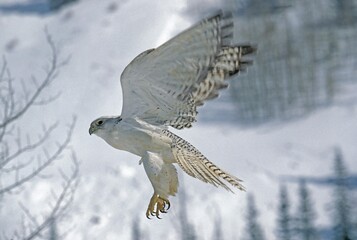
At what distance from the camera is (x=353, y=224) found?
1364cm

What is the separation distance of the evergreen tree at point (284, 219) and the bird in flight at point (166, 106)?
33.1 ft

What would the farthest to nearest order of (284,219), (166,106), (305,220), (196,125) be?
(196,125) < (284,219) < (305,220) < (166,106)

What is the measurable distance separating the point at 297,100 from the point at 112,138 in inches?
593

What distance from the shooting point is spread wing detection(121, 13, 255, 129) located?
13.8 feet

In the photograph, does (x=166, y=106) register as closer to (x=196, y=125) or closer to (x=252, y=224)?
(x=252, y=224)

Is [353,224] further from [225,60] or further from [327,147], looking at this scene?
[225,60]

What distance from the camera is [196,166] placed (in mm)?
4312

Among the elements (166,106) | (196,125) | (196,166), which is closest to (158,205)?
(196,166)

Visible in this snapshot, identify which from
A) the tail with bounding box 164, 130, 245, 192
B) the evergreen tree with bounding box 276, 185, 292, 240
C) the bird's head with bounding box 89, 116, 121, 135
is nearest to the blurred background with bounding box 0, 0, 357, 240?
the evergreen tree with bounding box 276, 185, 292, 240

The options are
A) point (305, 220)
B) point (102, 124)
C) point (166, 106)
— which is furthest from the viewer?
point (305, 220)

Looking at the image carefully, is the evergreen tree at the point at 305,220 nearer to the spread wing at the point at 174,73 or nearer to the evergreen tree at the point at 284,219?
the evergreen tree at the point at 284,219

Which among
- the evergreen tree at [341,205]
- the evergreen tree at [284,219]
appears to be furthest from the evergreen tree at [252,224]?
the evergreen tree at [341,205]

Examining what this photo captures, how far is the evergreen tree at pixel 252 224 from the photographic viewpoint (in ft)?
47.0

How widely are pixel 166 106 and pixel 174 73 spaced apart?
117 mm
